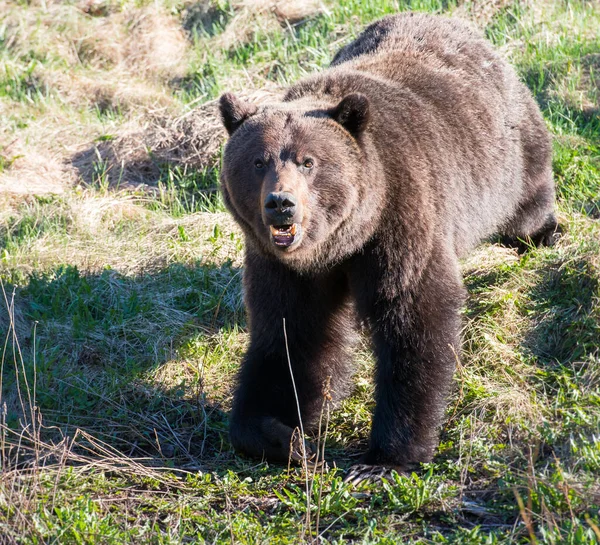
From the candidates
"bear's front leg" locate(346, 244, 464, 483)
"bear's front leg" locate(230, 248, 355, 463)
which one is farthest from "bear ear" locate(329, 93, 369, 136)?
"bear's front leg" locate(230, 248, 355, 463)

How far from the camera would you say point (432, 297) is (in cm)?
534

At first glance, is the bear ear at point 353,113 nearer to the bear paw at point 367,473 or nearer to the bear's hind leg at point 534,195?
the bear paw at point 367,473

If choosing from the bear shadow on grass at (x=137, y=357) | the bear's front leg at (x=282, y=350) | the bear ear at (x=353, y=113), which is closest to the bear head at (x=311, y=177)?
the bear ear at (x=353, y=113)

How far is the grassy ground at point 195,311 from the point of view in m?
4.61

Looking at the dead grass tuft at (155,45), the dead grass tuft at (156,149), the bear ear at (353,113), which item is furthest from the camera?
the dead grass tuft at (155,45)

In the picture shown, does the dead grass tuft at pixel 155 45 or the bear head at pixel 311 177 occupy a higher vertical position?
the bear head at pixel 311 177

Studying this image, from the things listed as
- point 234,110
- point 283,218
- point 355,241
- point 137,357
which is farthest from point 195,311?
point 283,218

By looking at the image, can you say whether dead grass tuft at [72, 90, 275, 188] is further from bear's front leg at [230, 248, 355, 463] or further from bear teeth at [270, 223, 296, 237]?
bear teeth at [270, 223, 296, 237]

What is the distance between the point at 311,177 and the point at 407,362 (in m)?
1.25

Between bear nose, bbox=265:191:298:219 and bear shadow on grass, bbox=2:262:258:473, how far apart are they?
1652mm

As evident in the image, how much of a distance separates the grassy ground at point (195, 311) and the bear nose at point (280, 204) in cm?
152

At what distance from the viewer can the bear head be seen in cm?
509

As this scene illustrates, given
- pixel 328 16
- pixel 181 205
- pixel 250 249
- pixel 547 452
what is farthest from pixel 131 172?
pixel 547 452

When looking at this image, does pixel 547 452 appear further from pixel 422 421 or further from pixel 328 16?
pixel 328 16
